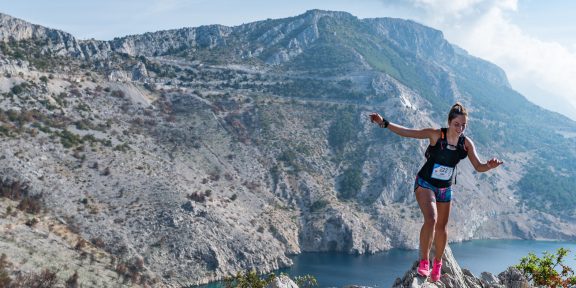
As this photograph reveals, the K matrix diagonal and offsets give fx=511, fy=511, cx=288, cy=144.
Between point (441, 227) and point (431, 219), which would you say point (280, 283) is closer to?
point (441, 227)

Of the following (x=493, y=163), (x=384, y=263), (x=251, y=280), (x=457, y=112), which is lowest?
(x=384, y=263)

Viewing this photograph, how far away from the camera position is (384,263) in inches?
4500

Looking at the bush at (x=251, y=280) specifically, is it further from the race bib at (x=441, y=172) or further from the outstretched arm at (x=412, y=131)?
the outstretched arm at (x=412, y=131)

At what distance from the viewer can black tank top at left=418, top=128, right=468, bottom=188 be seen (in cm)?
1220

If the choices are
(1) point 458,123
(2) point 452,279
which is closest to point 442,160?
(1) point 458,123

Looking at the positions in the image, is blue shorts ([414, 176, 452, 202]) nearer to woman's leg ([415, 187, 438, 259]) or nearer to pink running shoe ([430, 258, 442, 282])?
woman's leg ([415, 187, 438, 259])

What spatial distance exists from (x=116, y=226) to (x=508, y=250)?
105931 mm

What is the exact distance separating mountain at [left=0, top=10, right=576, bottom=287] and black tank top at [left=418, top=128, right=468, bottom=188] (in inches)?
2382

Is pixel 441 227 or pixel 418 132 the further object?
Result: pixel 441 227

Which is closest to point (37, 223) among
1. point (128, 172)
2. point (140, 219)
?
point (140, 219)

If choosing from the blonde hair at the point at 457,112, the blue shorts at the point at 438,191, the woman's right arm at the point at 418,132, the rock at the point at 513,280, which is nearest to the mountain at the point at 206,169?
the rock at the point at 513,280

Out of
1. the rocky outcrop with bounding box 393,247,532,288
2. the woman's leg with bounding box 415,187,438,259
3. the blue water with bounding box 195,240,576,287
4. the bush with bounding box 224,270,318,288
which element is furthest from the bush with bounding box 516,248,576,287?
the blue water with bounding box 195,240,576,287

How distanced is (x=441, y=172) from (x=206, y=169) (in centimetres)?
10955

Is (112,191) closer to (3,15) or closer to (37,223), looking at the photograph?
(37,223)
